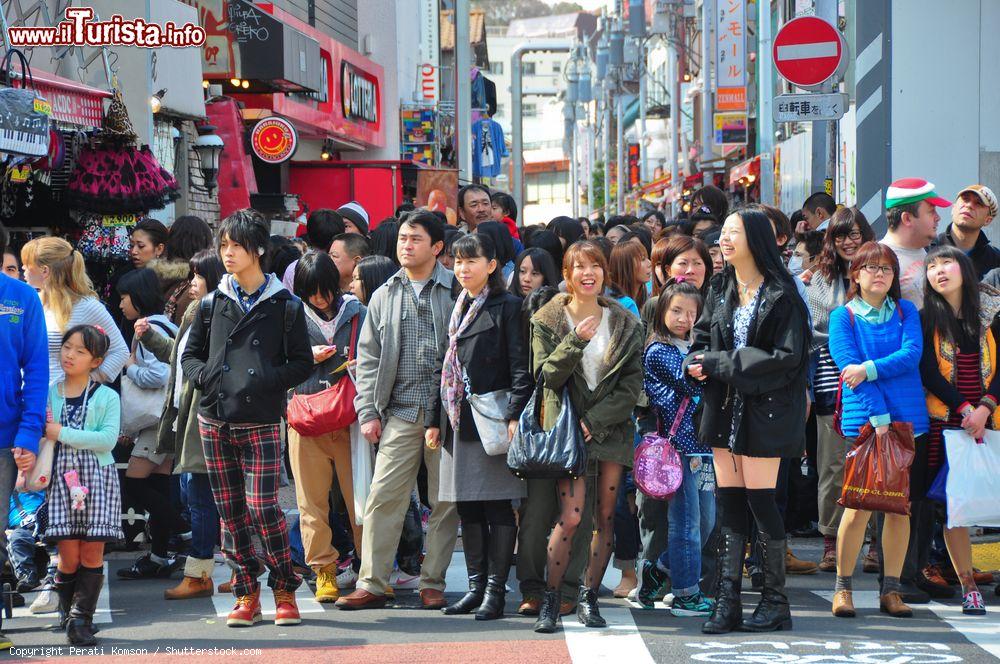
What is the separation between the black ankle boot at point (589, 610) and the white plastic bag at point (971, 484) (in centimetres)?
183

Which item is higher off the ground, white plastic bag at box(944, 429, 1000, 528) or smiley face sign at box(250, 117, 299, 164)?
smiley face sign at box(250, 117, 299, 164)

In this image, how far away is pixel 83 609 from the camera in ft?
20.7

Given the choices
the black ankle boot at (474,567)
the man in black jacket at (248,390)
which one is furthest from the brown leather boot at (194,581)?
the black ankle boot at (474,567)

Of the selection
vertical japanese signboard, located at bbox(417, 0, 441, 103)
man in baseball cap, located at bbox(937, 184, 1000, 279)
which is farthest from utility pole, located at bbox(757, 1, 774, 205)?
vertical japanese signboard, located at bbox(417, 0, 441, 103)

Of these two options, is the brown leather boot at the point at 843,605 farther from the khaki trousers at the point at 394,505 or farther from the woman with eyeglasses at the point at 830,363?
the khaki trousers at the point at 394,505

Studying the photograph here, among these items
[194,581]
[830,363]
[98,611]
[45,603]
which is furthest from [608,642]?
[45,603]

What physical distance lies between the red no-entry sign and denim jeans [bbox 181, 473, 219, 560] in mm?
6470

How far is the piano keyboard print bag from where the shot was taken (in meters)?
8.62

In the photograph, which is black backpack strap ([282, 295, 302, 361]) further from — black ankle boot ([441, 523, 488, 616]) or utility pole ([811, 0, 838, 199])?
A: utility pole ([811, 0, 838, 199])

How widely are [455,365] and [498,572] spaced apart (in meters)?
1.05

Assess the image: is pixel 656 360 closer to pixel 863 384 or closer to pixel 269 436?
pixel 863 384

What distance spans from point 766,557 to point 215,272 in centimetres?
343

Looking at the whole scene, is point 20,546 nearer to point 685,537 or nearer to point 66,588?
point 66,588

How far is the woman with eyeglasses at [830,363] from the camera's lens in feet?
25.7
